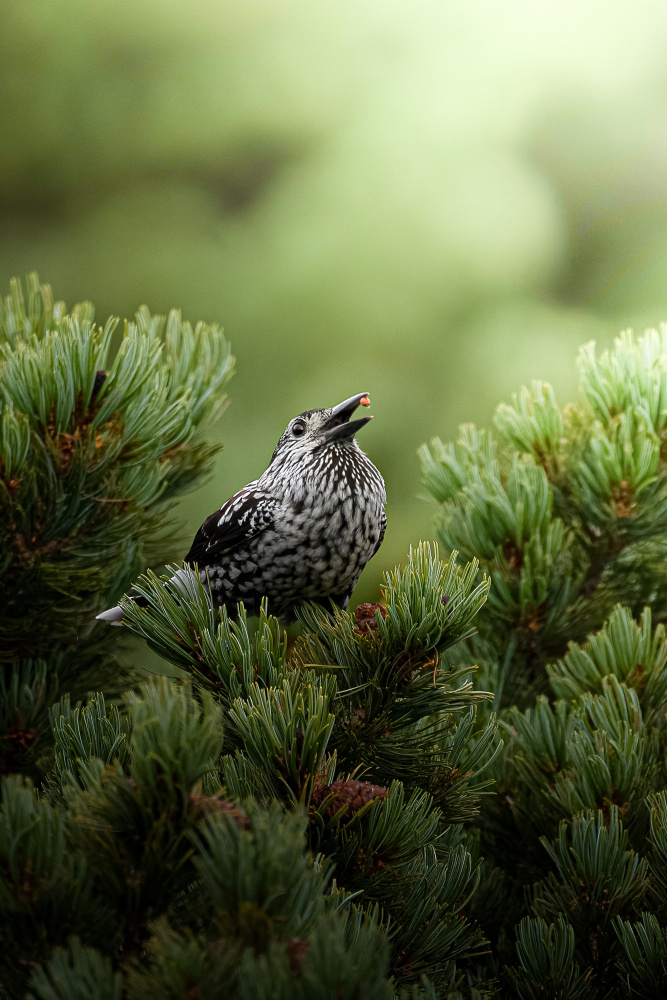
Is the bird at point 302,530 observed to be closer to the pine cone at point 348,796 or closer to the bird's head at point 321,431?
the bird's head at point 321,431

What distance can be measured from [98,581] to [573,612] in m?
0.46

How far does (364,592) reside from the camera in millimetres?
1452

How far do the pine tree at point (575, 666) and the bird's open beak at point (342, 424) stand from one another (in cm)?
14

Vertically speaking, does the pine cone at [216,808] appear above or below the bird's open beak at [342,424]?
below

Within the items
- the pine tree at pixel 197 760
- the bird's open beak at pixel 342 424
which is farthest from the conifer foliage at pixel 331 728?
the bird's open beak at pixel 342 424

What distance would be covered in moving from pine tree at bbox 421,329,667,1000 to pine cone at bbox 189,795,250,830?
22cm

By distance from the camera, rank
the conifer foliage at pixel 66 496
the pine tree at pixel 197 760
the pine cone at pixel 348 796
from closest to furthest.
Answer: the pine tree at pixel 197 760 < the pine cone at pixel 348 796 < the conifer foliage at pixel 66 496

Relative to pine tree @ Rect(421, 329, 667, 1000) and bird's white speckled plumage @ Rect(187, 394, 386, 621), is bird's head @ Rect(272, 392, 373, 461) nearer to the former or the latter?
bird's white speckled plumage @ Rect(187, 394, 386, 621)

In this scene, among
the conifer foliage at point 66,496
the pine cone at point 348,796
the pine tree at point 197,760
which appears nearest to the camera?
the pine tree at point 197,760

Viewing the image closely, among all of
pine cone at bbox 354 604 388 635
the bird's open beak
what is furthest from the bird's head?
pine cone at bbox 354 604 388 635

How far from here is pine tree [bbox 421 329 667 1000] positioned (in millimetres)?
464

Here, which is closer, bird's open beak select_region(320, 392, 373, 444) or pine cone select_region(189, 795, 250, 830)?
pine cone select_region(189, 795, 250, 830)

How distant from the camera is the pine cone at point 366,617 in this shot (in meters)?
0.46

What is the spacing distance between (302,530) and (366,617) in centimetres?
19
